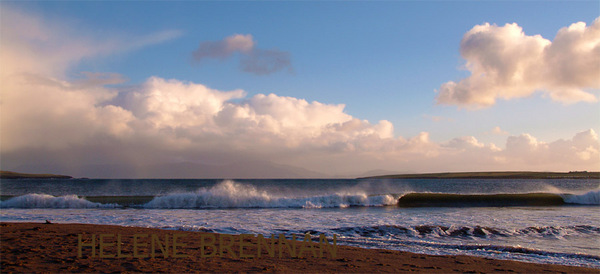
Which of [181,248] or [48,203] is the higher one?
[181,248]

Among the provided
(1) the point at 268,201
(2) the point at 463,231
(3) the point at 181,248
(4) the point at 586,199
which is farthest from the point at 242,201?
(4) the point at 586,199

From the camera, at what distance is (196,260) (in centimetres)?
724

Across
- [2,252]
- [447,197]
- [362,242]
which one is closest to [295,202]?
[447,197]

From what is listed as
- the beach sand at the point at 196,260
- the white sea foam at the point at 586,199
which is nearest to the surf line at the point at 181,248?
the beach sand at the point at 196,260

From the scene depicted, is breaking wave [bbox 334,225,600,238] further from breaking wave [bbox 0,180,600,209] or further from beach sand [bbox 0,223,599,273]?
breaking wave [bbox 0,180,600,209]

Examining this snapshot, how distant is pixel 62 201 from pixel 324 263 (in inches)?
999

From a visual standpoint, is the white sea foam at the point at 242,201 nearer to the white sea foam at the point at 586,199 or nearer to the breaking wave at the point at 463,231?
the breaking wave at the point at 463,231

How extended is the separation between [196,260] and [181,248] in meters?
1.44

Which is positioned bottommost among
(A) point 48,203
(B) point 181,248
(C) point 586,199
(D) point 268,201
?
(C) point 586,199

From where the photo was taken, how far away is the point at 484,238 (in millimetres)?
12414

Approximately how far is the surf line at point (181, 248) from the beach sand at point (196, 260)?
22mm

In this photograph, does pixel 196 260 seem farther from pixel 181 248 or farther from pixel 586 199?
pixel 586 199

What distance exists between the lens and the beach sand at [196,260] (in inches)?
258

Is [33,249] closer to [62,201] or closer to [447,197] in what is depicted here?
[62,201]
